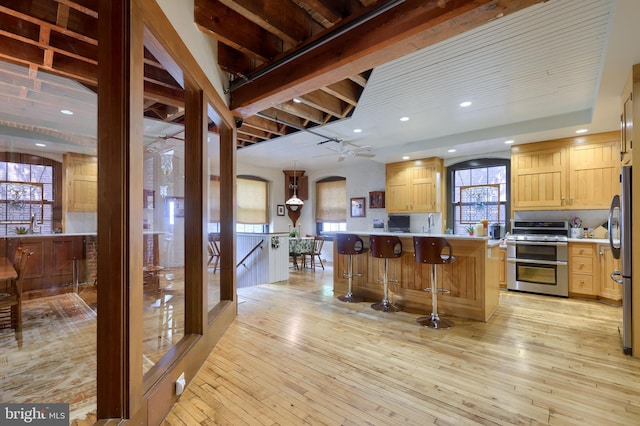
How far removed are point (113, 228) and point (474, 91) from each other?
3964mm

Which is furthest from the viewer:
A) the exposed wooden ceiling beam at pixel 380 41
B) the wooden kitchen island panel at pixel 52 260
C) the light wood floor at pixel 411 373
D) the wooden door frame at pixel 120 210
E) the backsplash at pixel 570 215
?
the backsplash at pixel 570 215

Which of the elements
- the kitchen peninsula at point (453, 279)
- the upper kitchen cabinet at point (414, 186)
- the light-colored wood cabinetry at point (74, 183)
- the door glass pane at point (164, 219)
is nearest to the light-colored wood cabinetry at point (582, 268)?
the kitchen peninsula at point (453, 279)

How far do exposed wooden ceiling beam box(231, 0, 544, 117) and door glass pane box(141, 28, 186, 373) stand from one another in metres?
0.94

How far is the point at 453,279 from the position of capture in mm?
3885

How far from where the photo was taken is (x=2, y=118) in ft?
8.97

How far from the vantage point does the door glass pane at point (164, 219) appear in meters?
2.59

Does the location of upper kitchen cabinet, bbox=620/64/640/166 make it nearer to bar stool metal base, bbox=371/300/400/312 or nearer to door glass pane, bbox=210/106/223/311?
bar stool metal base, bbox=371/300/400/312

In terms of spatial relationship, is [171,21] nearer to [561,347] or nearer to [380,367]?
[380,367]

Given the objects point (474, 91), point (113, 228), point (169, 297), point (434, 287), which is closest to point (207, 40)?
point (113, 228)

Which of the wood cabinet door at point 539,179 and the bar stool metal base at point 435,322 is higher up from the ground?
the wood cabinet door at point 539,179

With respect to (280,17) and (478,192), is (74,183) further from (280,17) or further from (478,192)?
(478,192)

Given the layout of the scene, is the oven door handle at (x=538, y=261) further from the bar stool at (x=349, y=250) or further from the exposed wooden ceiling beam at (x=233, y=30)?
the exposed wooden ceiling beam at (x=233, y=30)

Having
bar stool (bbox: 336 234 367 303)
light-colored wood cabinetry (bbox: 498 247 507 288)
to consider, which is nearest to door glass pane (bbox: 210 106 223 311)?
bar stool (bbox: 336 234 367 303)

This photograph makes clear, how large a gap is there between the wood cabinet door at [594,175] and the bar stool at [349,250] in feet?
12.1
